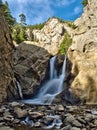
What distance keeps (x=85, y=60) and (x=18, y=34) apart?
138 ft

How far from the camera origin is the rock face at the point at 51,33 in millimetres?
79988

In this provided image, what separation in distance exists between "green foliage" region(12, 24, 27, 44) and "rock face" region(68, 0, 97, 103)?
2803 cm

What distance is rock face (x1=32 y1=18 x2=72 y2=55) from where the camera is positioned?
80.0 meters

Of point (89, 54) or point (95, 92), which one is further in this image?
point (89, 54)

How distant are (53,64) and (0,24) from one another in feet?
46.7

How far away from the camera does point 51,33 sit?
84.3 metres

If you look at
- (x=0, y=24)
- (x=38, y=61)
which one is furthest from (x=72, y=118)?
(x=38, y=61)

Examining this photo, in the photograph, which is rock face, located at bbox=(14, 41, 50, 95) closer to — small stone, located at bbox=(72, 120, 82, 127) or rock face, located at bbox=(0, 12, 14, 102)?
rock face, located at bbox=(0, 12, 14, 102)

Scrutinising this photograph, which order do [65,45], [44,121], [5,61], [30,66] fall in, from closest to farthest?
[44,121] < [5,61] < [30,66] < [65,45]

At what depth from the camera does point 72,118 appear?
24.1 metres

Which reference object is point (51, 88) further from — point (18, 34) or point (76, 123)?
point (18, 34)

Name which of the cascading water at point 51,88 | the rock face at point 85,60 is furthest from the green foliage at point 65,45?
the cascading water at point 51,88

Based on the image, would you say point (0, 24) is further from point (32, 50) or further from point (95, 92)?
point (95, 92)

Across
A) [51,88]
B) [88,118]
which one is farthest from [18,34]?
[88,118]
